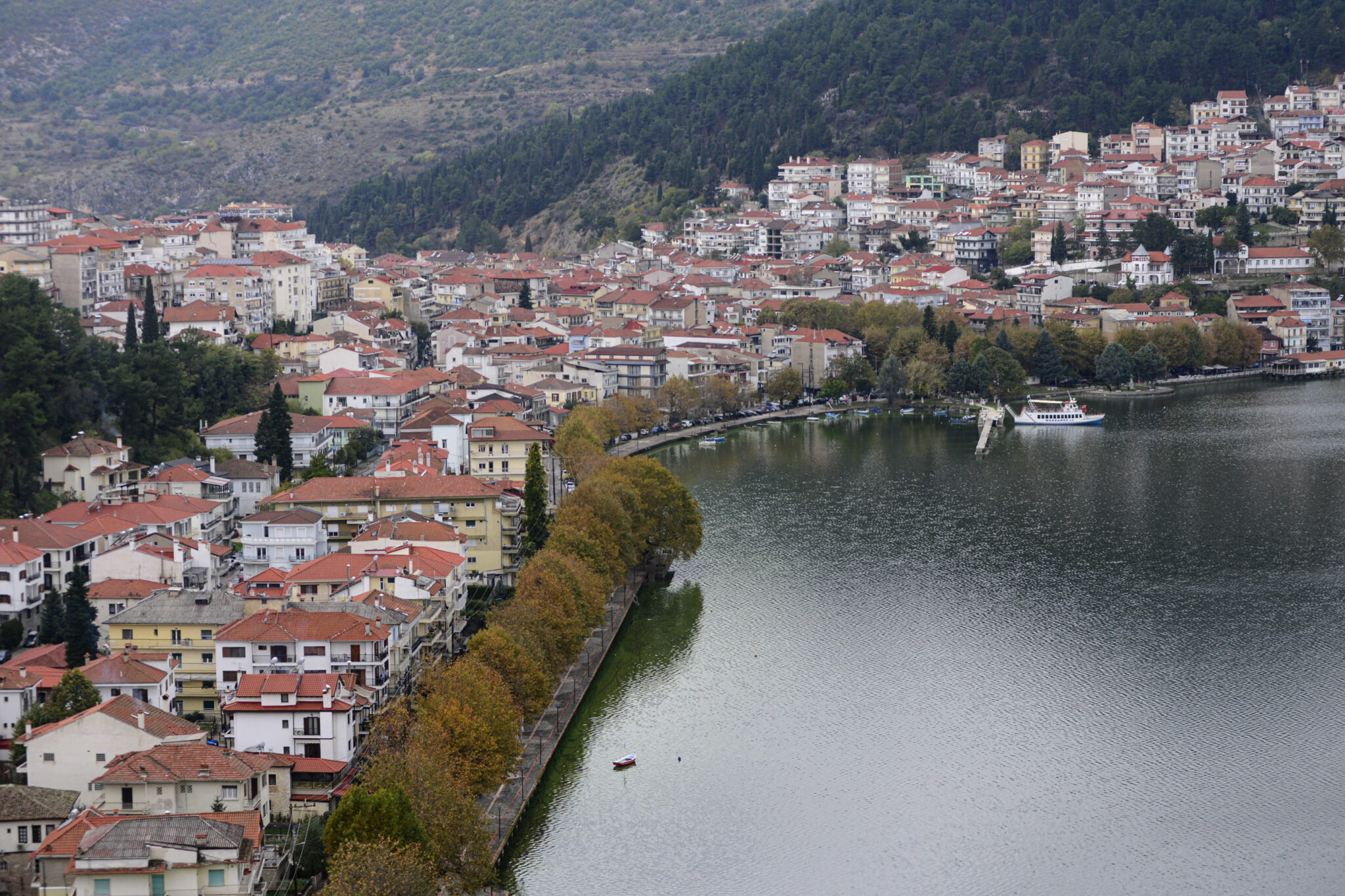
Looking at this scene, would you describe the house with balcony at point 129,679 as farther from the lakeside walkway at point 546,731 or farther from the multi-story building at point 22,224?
the multi-story building at point 22,224

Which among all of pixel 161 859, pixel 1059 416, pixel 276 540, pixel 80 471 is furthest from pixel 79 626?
pixel 1059 416

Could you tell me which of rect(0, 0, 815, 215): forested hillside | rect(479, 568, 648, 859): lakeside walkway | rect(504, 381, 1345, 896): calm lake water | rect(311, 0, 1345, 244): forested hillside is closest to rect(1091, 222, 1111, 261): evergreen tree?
rect(311, 0, 1345, 244): forested hillside

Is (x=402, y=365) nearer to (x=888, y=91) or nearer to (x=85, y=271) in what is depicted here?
(x=85, y=271)

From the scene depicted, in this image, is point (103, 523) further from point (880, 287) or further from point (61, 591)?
point (880, 287)

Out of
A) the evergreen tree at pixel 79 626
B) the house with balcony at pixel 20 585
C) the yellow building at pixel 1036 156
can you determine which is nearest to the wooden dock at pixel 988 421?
the house with balcony at pixel 20 585

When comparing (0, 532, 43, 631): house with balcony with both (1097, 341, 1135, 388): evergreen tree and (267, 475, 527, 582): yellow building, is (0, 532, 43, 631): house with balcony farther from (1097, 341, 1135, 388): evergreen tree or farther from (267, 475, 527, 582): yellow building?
(1097, 341, 1135, 388): evergreen tree

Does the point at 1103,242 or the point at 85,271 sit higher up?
the point at 1103,242
